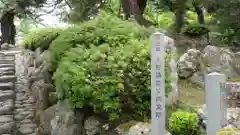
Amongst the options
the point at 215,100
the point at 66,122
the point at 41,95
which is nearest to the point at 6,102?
the point at 41,95

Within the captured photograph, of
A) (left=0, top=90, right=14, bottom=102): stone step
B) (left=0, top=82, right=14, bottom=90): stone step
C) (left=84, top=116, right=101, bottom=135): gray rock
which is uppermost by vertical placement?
(left=0, top=82, right=14, bottom=90): stone step

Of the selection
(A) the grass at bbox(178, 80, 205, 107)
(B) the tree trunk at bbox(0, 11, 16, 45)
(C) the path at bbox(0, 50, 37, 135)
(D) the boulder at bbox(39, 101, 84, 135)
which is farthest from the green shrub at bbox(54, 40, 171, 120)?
(B) the tree trunk at bbox(0, 11, 16, 45)

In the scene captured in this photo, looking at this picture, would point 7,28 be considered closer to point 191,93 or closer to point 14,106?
point 14,106

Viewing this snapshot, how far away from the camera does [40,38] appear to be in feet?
30.7

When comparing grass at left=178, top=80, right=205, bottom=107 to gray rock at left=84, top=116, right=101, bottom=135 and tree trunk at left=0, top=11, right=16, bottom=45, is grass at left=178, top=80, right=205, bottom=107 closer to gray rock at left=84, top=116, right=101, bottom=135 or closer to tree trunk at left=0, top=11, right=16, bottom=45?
gray rock at left=84, top=116, right=101, bottom=135

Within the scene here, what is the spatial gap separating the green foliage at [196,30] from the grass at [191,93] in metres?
3.72

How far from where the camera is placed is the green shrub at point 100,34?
5.54 metres

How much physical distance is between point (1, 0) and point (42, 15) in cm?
155

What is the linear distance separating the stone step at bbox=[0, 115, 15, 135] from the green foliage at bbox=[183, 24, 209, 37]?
639 centimetres

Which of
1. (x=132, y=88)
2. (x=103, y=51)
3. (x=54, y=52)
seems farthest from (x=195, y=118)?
(x=54, y=52)

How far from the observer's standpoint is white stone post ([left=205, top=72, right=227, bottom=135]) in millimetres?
3441

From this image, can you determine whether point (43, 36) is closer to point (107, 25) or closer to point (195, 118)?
point (107, 25)

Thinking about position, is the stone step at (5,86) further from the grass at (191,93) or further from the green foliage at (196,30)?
the green foliage at (196,30)

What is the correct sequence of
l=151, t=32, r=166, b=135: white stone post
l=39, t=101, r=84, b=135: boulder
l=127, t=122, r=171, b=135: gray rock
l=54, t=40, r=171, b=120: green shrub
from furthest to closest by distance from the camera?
l=39, t=101, r=84, b=135: boulder, l=54, t=40, r=171, b=120: green shrub, l=127, t=122, r=171, b=135: gray rock, l=151, t=32, r=166, b=135: white stone post
